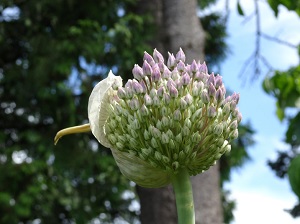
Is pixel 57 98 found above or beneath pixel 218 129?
beneath

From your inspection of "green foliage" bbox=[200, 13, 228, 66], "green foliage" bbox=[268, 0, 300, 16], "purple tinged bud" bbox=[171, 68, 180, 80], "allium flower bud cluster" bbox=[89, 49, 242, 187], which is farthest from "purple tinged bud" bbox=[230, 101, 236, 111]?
"green foliage" bbox=[200, 13, 228, 66]

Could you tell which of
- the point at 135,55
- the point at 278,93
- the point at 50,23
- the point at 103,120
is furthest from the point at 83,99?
the point at 103,120

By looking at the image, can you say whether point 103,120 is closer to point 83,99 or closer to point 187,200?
point 187,200

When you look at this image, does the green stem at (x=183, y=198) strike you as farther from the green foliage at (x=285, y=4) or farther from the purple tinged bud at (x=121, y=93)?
the green foliage at (x=285, y=4)

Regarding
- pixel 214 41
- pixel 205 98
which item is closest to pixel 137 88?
pixel 205 98

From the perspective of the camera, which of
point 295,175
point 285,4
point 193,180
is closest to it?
point 295,175

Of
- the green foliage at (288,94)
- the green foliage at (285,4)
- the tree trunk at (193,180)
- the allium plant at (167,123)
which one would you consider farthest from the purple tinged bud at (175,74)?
the tree trunk at (193,180)

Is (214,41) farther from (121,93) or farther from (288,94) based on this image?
(121,93)
